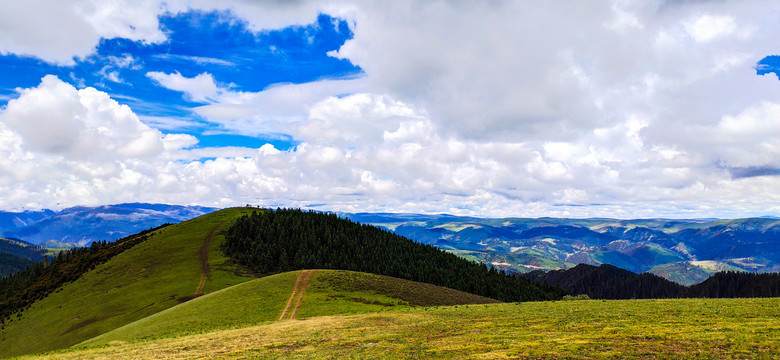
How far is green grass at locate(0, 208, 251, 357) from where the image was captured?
8839 cm

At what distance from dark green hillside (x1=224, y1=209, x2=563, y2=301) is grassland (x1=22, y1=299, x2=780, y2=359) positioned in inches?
3622

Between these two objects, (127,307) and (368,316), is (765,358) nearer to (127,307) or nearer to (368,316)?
(368,316)

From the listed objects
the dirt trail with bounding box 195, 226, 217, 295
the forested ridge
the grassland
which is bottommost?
the forested ridge

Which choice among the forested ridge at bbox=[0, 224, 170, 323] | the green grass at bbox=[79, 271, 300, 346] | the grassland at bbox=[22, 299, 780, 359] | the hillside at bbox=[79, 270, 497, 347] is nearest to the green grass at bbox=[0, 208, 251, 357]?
the forested ridge at bbox=[0, 224, 170, 323]

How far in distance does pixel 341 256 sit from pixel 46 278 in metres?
110

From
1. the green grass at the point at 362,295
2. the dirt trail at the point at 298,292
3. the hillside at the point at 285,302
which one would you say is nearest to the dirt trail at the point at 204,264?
the hillside at the point at 285,302

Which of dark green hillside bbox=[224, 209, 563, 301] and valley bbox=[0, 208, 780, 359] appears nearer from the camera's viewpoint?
valley bbox=[0, 208, 780, 359]

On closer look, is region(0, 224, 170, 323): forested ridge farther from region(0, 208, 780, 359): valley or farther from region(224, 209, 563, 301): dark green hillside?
region(224, 209, 563, 301): dark green hillside

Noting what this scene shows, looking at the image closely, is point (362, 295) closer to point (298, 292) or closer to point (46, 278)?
point (298, 292)

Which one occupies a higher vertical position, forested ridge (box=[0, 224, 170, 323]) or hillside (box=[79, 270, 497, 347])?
hillside (box=[79, 270, 497, 347])

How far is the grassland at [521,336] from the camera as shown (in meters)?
27.2

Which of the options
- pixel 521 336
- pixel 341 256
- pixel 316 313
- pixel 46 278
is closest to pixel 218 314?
pixel 316 313

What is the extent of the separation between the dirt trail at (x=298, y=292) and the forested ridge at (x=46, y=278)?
9024 cm

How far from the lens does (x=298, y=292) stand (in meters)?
80.2
